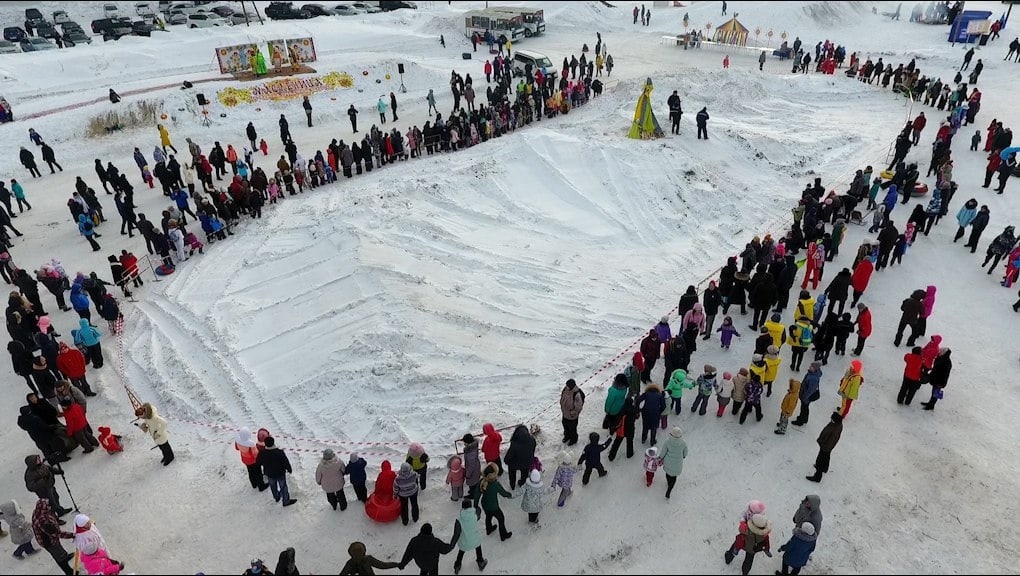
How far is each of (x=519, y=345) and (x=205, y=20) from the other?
39297 millimetres

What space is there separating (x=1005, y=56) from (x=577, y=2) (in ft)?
94.6

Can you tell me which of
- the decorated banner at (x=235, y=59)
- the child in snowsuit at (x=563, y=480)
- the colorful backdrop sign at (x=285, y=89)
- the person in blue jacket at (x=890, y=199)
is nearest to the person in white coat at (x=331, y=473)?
the child in snowsuit at (x=563, y=480)

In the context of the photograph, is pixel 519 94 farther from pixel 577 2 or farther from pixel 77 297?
pixel 577 2

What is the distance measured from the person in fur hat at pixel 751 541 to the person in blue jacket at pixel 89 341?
12414 millimetres

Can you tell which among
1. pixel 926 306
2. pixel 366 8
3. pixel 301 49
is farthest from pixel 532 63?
pixel 926 306

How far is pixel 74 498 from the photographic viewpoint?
30.6 ft

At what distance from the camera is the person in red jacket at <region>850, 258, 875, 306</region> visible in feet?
40.5

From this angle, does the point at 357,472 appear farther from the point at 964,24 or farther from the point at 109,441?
the point at 964,24

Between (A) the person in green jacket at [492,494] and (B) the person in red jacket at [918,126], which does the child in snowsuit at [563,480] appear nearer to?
(A) the person in green jacket at [492,494]

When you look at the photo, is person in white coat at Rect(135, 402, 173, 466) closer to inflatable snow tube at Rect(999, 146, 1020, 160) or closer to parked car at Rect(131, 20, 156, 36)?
inflatable snow tube at Rect(999, 146, 1020, 160)

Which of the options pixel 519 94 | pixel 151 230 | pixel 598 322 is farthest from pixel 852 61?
pixel 151 230

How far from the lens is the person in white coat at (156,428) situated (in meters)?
9.20

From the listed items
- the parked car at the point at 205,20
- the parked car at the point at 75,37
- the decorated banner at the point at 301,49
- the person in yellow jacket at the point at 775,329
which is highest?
the parked car at the point at 205,20

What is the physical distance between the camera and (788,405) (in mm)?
9500
